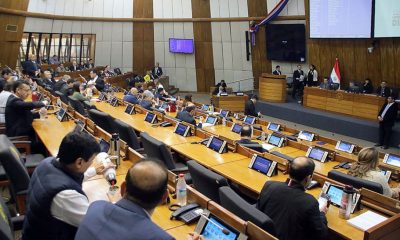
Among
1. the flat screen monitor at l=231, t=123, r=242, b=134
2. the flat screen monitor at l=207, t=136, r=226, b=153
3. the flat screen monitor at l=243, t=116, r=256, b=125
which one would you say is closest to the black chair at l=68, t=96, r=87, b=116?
the flat screen monitor at l=231, t=123, r=242, b=134

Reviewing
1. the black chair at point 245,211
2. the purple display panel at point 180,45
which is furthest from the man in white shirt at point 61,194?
the purple display panel at point 180,45

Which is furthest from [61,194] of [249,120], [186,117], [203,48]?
[203,48]

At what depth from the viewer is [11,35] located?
1185cm

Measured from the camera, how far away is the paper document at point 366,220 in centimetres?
282

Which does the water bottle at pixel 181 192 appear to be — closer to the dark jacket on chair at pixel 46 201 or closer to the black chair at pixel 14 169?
the dark jacket on chair at pixel 46 201

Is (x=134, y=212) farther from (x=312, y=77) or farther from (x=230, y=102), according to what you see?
(x=312, y=77)

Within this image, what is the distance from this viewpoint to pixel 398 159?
4.63m

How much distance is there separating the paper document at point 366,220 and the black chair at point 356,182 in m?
0.26

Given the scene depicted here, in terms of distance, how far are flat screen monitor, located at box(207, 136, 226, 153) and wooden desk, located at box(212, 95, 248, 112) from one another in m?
7.48

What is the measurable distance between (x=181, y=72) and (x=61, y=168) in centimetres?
1489

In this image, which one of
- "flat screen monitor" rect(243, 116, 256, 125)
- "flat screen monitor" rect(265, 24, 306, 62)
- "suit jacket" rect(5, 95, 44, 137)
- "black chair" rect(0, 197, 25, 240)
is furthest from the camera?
"flat screen monitor" rect(265, 24, 306, 62)

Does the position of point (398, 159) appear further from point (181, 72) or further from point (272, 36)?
point (181, 72)

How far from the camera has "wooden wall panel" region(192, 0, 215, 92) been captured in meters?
16.2

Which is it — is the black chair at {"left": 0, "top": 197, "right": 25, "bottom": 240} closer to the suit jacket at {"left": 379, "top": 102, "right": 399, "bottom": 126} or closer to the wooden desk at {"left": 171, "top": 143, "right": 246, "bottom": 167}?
the wooden desk at {"left": 171, "top": 143, "right": 246, "bottom": 167}
